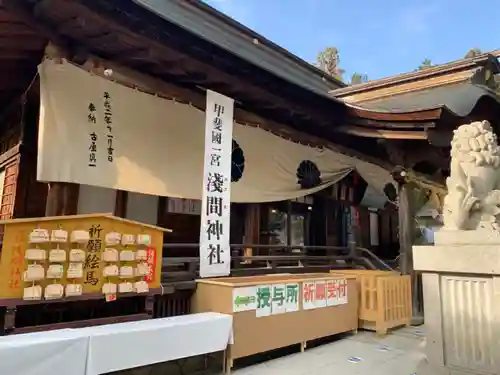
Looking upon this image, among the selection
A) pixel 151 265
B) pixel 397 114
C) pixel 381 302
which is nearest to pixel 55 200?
pixel 151 265

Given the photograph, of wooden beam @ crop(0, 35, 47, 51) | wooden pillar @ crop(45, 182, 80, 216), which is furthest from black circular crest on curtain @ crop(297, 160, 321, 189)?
wooden beam @ crop(0, 35, 47, 51)

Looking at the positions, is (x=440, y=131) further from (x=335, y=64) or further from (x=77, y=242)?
(x=335, y=64)

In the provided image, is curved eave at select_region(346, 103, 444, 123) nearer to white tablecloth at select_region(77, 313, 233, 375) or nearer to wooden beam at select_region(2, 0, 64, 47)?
white tablecloth at select_region(77, 313, 233, 375)

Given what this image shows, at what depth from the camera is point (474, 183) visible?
360 centimetres

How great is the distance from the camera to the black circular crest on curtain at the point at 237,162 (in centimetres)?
591

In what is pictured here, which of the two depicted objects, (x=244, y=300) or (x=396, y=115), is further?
(x=396, y=115)

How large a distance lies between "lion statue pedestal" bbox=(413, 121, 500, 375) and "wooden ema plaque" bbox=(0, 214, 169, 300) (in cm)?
289

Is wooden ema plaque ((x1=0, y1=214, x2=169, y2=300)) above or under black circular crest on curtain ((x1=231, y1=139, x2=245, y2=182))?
under

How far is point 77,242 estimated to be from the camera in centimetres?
354

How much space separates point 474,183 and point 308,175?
12.5ft

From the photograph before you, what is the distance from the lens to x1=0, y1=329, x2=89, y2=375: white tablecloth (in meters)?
2.69

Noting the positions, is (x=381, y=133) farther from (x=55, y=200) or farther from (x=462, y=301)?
(x=55, y=200)

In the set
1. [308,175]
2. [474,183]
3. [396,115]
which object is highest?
[396,115]

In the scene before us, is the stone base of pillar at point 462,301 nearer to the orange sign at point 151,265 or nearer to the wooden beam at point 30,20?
the orange sign at point 151,265
